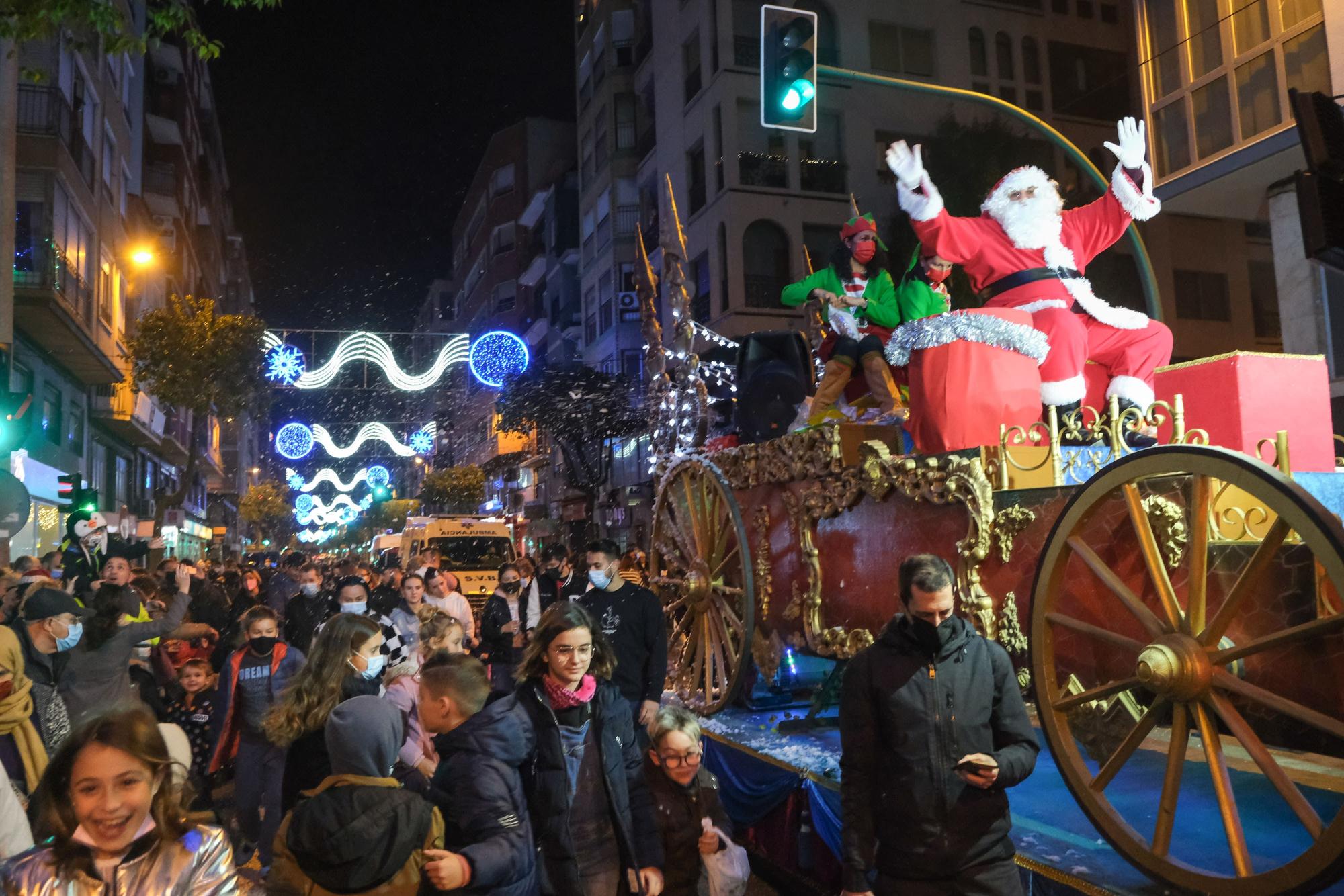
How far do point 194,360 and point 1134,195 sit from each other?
22557 millimetres

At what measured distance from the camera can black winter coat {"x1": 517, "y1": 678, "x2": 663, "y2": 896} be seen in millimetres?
3494

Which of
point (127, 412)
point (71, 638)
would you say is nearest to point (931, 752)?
point (71, 638)

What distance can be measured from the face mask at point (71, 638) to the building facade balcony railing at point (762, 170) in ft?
66.8

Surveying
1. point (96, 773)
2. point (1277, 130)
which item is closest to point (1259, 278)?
point (1277, 130)

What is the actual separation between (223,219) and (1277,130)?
5857 cm

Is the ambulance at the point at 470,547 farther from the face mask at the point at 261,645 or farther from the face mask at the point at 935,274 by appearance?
the face mask at the point at 935,274

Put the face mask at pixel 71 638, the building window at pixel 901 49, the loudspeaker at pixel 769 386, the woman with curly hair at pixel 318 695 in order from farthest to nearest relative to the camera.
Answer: the building window at pixel 901 49 < the loudspeaker at pixel 769 386 < the face mask at pixel 71 638 < the woman with curly hair at pixel 318 695

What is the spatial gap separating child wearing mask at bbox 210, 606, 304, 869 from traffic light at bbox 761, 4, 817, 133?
5.16 metres

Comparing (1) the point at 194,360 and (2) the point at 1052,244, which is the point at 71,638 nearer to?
(2) the point at 1052,244

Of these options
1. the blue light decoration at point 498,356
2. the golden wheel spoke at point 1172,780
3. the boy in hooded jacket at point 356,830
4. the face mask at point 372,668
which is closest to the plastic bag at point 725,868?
the boy in hooded jacket at point 356,830

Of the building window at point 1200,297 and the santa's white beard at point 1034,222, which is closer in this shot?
the santa's white beard at point 1034,222

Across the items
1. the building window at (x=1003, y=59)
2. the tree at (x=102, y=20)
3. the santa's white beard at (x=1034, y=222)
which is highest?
the building window at (x=1003, y=59)

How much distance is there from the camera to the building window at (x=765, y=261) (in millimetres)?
24516

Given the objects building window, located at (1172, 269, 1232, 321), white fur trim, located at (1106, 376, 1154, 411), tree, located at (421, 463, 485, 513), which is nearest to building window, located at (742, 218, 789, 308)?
building window, located at (1172, 269, 1232, 321)
